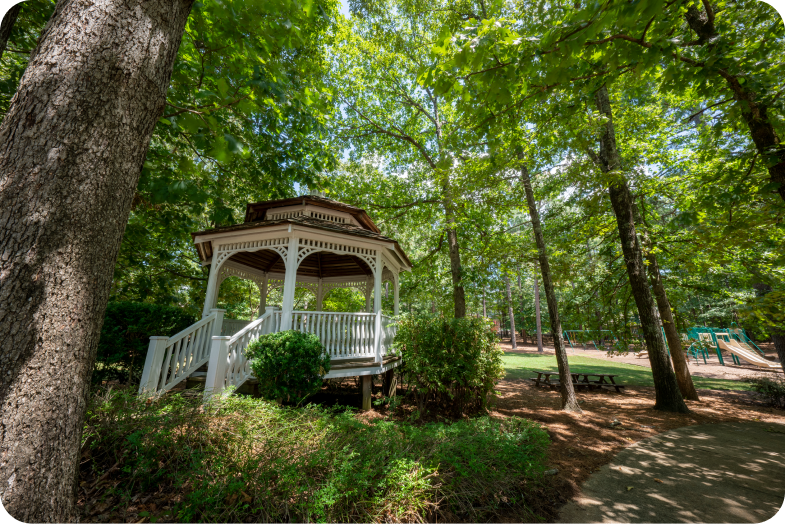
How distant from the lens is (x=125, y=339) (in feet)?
20.2

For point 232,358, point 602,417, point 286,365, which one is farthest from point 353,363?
point 602,417

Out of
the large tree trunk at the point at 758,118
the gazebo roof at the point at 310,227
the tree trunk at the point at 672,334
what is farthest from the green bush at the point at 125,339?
the tree trunk at the point at 672,334

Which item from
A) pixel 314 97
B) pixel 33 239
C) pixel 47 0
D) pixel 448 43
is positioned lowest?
pixel 33 239

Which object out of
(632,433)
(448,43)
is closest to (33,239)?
(448,43)

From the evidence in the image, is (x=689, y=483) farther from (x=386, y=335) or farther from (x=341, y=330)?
(x=341, y=330)

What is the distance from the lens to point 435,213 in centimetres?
1273

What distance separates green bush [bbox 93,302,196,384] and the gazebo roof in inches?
89.7

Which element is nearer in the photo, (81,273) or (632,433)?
(81,273)

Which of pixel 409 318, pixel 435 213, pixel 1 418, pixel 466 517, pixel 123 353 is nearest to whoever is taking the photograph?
pixel 1 418

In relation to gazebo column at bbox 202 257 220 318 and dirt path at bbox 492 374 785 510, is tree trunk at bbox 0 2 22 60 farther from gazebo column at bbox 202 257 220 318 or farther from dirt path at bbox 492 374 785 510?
dirt path at bbox 492 374 785 510

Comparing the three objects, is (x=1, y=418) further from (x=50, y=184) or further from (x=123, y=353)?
(x=123, y=353)

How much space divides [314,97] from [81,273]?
5.18 metres

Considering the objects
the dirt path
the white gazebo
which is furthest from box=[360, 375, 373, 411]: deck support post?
the dirt path

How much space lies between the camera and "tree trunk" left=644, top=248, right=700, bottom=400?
817 cm
